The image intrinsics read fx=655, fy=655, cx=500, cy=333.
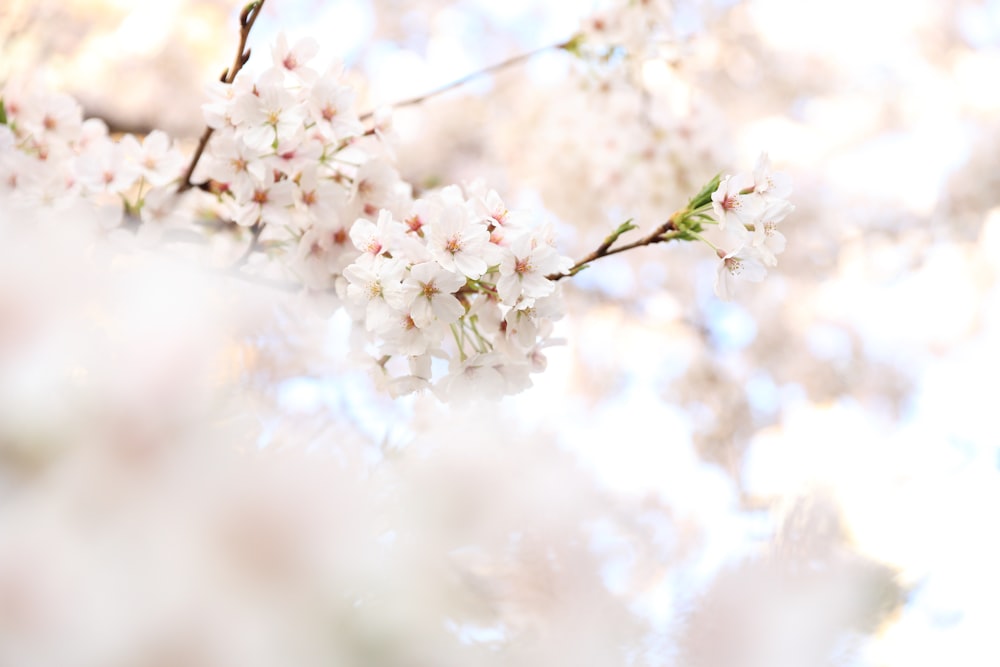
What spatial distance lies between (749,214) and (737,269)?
28 millimetres

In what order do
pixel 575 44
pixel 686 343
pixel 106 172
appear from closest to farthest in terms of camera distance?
pixel 106 172, pixel 575 44, pixel 686 343

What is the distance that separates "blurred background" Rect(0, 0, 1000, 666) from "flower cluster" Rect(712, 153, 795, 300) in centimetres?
20

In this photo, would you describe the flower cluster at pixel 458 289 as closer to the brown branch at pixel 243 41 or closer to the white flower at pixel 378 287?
the white flower at pixel 378 287

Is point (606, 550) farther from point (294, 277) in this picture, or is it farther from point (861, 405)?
point (861, 405)

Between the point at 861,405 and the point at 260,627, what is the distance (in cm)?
147

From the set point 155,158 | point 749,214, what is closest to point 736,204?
point 749,214

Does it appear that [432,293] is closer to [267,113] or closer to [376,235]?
[376,235]

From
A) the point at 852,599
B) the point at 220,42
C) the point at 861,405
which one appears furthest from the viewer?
the point at 861,405

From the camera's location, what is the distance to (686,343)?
1410 mm

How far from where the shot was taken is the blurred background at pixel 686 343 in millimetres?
478

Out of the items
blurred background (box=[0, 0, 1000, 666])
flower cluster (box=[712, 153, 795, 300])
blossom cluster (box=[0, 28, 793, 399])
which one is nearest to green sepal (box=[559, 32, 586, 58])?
blurred background (box=[0, 0, 1000, 666])

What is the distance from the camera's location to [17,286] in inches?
13.2

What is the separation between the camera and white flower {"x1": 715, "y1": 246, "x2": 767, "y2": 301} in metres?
0.31

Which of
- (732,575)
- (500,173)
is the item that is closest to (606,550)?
(732,575)
